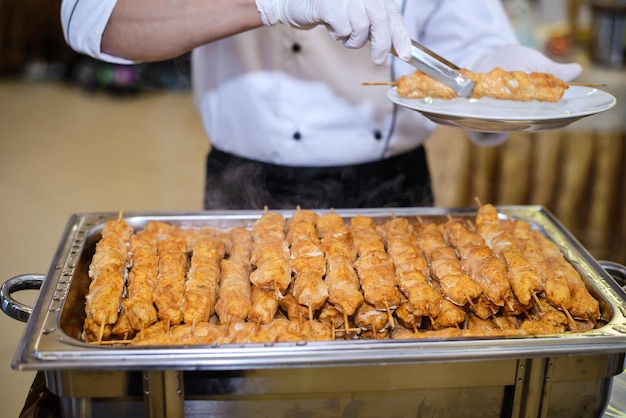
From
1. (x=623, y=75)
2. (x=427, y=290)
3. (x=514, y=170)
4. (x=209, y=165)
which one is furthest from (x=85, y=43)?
(x=623, y=75)

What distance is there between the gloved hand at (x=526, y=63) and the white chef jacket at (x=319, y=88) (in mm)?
146

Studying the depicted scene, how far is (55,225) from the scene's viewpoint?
5.93 metres

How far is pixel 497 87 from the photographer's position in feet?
7.60

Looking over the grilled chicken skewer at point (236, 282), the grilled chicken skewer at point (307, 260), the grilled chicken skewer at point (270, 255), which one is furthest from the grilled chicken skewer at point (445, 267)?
the grilled chicken skewer at point (236, 282)

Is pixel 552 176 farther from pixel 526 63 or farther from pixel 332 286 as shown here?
pixel 332 286

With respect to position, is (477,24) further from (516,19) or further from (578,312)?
(516,19)

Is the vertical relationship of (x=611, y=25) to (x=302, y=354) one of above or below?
above

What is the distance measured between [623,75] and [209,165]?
3.13 metres

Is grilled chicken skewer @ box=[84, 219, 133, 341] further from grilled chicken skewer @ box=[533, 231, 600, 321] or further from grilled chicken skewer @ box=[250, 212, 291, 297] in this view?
grilled chicken skewer @ box=[533, 231, 600, 321]

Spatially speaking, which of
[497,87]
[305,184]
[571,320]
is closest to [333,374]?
[571,320]

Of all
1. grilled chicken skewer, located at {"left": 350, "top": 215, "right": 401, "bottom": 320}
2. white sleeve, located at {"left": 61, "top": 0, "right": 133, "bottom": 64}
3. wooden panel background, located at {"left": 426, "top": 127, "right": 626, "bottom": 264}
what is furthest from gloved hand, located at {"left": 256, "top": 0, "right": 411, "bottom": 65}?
wooden panel background, located at {"left": 426, "top": 127, "right": 626, "bottom": 264}

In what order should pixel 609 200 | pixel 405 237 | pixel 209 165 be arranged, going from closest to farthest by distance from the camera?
pixel 405 237, pixel 209 165, pixel 609 200

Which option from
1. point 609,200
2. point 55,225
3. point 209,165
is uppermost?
point 209,165

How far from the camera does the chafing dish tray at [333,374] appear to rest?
63.2 inches
